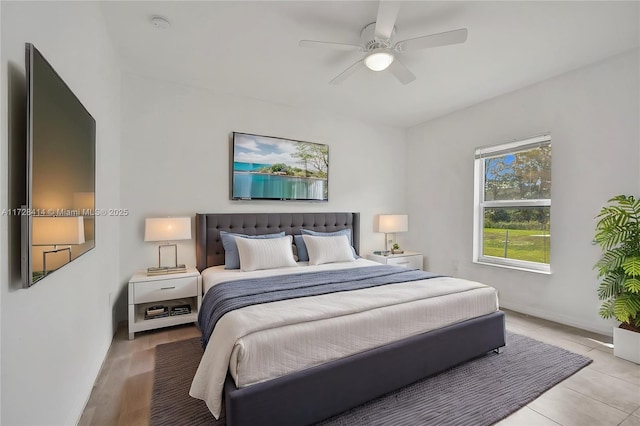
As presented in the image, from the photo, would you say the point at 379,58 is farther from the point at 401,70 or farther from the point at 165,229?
the point at 165,229

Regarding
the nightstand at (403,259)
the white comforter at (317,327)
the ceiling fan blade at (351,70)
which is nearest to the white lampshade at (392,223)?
the nightstand at (403,259)

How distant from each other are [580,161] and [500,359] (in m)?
2.14

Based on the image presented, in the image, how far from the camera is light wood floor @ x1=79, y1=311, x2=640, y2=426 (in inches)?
67.5

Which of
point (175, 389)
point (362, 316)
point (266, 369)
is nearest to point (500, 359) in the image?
point (362, 316)

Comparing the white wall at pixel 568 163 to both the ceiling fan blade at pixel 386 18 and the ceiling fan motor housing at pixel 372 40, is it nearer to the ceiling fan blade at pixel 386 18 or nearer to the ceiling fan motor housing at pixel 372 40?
the ceiling fan motor housing at pixel 372 40

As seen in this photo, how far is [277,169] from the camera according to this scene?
12.6 feet

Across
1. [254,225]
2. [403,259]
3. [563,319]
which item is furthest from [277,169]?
[563,319]

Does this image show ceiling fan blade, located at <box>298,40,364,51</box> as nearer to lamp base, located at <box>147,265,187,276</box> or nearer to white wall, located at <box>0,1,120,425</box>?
white wall, located at <box>0,1,120,425</box>

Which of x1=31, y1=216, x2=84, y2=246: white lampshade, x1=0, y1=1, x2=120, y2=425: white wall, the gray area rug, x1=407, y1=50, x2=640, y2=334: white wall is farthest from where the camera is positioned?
x1=407, y1=50, x2=640, y2=334: white wall

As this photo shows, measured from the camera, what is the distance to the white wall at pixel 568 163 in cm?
273

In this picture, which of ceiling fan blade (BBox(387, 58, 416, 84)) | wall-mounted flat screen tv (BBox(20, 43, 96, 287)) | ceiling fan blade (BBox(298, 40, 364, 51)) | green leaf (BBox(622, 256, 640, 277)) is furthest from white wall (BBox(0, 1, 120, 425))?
green leaf (BBox(622, 256, 640, 277))

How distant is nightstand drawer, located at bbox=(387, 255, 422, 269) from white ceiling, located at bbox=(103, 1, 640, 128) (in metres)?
2.18

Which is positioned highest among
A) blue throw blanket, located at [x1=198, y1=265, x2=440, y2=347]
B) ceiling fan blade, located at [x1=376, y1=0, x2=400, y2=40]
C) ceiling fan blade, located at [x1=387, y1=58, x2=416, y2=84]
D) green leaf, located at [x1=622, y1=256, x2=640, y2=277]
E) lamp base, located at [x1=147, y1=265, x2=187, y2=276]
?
ceiling fan blade, located at [x1=376, y1=0, x2=400, y2=40]

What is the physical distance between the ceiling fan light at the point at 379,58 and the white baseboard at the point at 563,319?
10.2 ft
